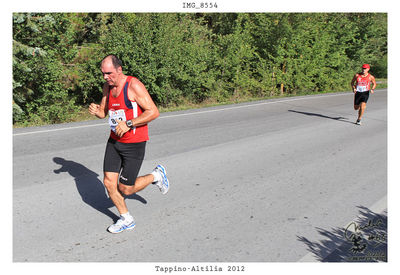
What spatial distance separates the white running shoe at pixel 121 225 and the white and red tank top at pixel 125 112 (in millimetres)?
911

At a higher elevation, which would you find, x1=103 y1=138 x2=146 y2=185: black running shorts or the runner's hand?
the runner's hand

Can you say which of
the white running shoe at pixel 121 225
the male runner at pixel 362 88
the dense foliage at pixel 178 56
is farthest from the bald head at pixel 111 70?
the male runner at pixel 362 88

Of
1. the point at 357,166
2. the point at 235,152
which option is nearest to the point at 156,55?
the point at 235,152

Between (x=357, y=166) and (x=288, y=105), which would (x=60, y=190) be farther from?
(x=288, y=105)

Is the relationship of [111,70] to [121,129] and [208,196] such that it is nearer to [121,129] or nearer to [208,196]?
[121,129]

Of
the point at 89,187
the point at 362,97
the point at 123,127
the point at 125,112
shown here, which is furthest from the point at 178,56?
the point at 123,127

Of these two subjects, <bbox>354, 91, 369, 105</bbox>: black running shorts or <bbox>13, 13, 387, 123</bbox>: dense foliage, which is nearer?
<bbox>354, 91, 369, 105</bbox>: black running shorts

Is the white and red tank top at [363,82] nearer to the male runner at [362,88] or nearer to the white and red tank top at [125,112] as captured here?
the male runner at [362,88]

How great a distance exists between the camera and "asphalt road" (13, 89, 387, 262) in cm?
380

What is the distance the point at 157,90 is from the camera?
45.2 ft

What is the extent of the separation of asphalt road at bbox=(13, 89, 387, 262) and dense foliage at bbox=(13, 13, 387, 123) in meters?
3.12

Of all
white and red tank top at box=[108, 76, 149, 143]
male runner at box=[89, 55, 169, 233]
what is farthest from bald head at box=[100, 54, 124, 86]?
white and red tank top at box=[108, 76, 149, 143]

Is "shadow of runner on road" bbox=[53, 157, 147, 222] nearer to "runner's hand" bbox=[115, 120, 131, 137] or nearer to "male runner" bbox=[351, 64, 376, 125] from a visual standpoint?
"runner's hand" bbox=[115, 120, 131, 137]

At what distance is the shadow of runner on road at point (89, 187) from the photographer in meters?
4.79
